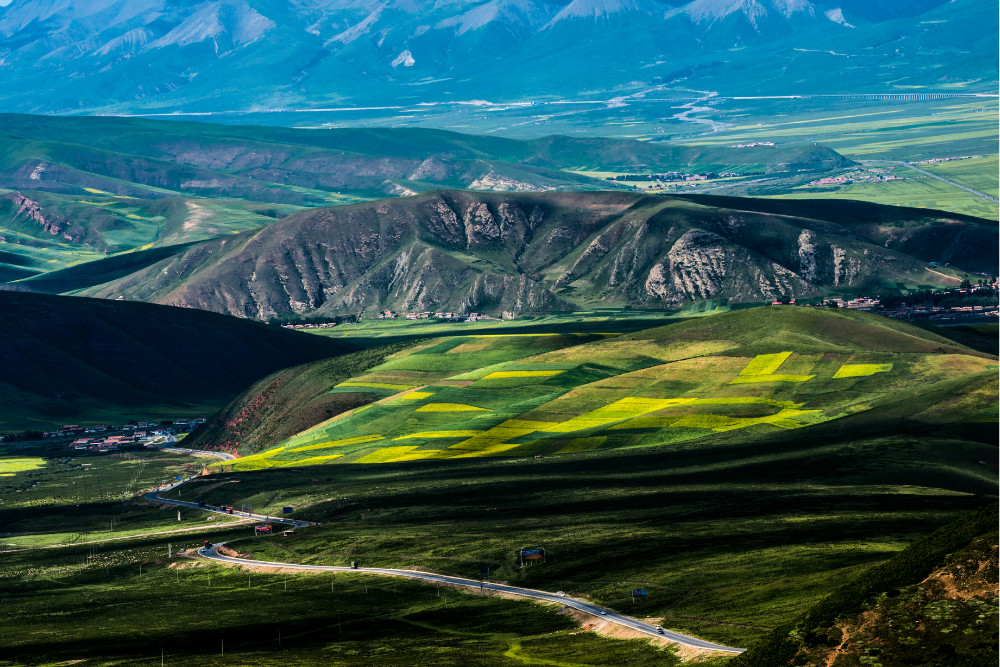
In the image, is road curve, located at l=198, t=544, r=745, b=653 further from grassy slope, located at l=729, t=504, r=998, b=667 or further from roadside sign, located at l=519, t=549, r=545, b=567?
grassy slope, located at l=729, t=504, r=998, b=667

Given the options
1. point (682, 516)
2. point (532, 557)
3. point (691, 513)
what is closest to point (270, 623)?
point (532, 557)

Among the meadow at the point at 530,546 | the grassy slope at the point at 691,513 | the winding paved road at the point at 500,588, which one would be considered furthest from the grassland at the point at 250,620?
the grassy slope at the point at 691,513

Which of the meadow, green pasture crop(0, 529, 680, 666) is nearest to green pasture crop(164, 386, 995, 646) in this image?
the meadow

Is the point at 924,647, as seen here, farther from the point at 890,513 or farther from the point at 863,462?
the point at 863,462

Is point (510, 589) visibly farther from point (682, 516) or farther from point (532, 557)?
point (682, 516)

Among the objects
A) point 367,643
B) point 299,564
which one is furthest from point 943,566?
point 299,564

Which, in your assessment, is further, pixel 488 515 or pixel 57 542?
pixel 57 542
